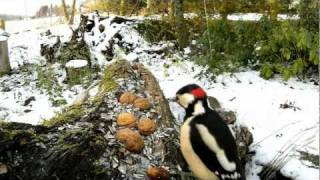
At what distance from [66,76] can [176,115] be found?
2.92 meters

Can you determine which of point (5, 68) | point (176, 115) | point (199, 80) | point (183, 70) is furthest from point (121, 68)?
point (5, 68)

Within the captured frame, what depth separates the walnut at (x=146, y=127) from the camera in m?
3.66

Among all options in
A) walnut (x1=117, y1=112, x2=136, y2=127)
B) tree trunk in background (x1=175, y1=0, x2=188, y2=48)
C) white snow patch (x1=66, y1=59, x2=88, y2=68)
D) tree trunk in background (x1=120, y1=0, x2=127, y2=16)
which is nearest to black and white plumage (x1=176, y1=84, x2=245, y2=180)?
walnut (x1=117, y1=112, x2=136, y2=127)

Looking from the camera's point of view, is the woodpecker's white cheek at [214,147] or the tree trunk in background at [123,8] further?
the tree trunk in background at [123,8]

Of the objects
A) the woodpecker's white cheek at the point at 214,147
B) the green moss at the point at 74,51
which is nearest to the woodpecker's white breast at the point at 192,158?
the woodpecker's white cheek at the point at 214,147

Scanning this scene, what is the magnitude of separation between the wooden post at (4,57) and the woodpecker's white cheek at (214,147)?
5.26 metres

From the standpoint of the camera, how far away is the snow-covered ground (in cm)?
451

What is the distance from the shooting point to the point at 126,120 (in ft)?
12.0

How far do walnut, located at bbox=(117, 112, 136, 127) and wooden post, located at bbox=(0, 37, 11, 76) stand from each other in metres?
4.32

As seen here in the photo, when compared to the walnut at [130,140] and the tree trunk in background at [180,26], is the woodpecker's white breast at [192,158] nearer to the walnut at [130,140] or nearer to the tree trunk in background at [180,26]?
the walnut at [130,140]

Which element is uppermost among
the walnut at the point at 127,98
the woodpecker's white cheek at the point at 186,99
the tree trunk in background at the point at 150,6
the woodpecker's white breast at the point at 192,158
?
the tree trunk in background at the point at 150,6

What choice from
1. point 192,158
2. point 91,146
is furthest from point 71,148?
point 192,158

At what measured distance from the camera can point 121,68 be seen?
4340 mm

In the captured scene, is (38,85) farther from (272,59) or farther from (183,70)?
(272,59)
